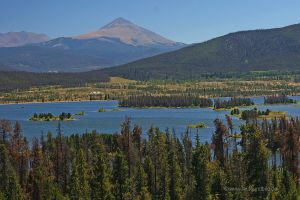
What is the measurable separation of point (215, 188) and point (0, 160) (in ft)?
136

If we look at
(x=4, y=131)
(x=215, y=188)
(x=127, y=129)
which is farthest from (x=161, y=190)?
(x=4, y=131)

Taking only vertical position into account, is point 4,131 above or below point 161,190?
above

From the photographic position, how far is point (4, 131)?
13500 centimetres

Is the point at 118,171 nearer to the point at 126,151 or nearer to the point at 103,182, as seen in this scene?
the point at 103,182

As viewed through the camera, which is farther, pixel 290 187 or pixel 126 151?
pixel 126 151

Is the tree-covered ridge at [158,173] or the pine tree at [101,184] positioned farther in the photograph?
the pine tree at [101,184]

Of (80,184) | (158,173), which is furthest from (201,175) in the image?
(80,184)

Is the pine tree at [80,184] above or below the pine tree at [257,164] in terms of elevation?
below

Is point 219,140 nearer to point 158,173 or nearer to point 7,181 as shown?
point 158,173

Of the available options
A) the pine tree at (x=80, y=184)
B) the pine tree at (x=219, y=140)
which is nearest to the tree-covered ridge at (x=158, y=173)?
the pine tree at (x=80, y=184)

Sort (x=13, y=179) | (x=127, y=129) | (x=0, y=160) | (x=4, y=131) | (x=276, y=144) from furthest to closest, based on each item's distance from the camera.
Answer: (x=276, y=144)
(x=4, y=131)
(x=127, y=129)
(x=0, y=160)
(x=13, y=179)

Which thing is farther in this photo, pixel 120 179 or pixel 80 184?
pixel 80 184

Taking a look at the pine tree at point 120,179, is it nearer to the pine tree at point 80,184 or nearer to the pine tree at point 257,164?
the pine tree at point 80,184

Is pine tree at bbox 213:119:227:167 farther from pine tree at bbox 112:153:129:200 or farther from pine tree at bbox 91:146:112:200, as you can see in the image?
pine tree at bbox 91:146:112:200
